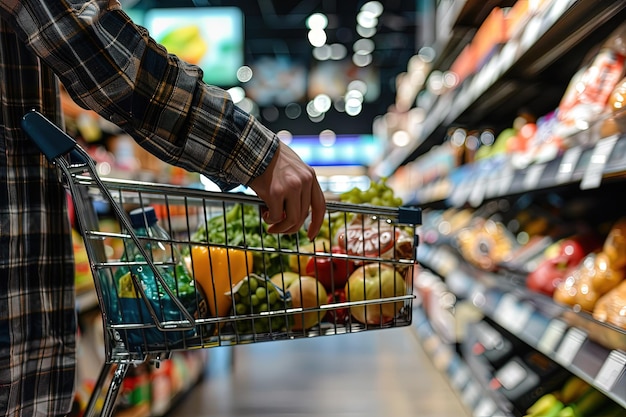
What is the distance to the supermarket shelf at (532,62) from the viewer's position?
1.62m

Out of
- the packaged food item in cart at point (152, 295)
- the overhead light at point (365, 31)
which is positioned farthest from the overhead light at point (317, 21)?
the packaged food item in cart at point (152, 295)

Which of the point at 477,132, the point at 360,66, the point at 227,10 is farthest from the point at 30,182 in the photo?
the point at 360,66

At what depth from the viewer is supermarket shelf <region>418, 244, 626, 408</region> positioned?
4.01 feet

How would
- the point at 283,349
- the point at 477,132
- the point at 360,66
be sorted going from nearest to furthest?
the point at 477,132 → the point at 283,349 → the point at 360,66

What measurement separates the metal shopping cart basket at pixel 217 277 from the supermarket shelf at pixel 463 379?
962 millimetres

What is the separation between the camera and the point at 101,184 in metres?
0.95

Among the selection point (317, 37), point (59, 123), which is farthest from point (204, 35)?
point (317, 37)

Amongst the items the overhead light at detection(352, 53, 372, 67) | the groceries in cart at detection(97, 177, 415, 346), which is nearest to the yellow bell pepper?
the groceries in cart at detection(97, 177, 415, 346)

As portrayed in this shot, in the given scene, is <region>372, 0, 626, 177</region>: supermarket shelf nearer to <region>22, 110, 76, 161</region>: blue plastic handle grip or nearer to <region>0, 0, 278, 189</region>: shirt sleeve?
<region>0, 0, 278, 189</region>: shirt sleeve

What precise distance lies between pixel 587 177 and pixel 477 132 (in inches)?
80.4

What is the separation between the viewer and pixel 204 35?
18.3ft

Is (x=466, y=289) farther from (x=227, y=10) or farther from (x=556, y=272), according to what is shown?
(x=227, y=10)

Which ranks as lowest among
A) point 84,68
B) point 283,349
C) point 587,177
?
point 283,349

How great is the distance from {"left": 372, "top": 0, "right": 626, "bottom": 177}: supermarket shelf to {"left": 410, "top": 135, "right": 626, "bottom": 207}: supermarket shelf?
12.0 inches
